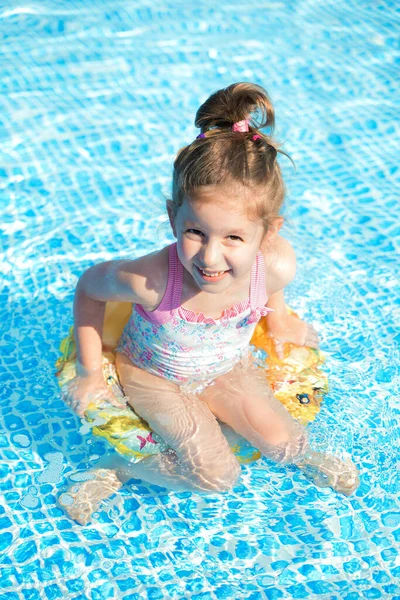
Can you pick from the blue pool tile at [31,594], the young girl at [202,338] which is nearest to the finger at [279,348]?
the young girl at [202,338]

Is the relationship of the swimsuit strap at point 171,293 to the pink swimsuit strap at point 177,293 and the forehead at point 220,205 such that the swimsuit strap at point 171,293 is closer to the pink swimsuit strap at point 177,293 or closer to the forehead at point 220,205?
the pink swimsuit strap at point 177,293

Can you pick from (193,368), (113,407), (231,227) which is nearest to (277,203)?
(231,227)

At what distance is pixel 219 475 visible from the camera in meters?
2.84

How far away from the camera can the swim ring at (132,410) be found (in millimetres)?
2856

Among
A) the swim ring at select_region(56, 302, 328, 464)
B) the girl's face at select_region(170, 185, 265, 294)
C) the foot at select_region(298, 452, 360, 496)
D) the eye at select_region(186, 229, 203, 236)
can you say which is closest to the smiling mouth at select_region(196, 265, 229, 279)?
the girl's face at select_region(170, 185, 265, 294)

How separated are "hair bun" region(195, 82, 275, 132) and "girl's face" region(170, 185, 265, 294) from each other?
28cm

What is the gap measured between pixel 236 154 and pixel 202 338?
773mm

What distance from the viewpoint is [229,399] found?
9.71 ft

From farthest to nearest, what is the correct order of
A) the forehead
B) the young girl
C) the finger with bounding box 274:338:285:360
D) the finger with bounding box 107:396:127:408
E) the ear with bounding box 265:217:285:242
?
the finger with bounding box 274:338:285:360
the finger with bounding box 107:396:127:408
the ear with bounding box 265:217:285:242
the young girl
the forehead

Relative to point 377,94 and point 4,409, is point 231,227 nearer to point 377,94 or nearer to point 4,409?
point 4,409

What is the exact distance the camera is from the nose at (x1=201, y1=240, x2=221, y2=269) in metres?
2.45

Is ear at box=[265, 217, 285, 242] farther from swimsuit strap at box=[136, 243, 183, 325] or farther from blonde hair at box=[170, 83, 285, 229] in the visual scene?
swimsuit strap at box=[136, 243, 183, 325]

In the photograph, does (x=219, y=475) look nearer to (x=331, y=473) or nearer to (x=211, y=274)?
(x=331, y=473)

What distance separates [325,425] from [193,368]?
0.62 metres
